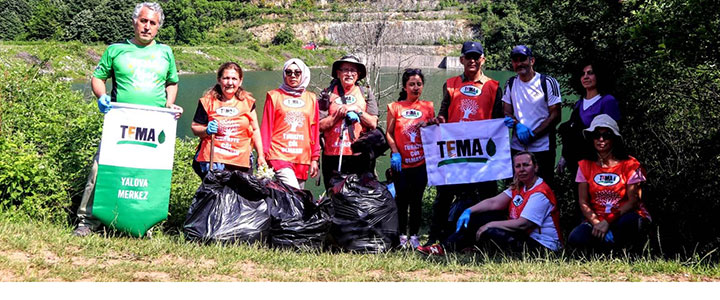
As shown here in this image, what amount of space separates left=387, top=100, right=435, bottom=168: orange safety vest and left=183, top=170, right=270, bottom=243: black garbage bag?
49.2 inches

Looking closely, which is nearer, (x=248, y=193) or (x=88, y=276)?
(x=88, y=276)

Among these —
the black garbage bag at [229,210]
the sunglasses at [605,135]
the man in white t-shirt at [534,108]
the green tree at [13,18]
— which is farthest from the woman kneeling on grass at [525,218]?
the green tree at [13,18]

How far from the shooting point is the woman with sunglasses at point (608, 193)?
5.17m

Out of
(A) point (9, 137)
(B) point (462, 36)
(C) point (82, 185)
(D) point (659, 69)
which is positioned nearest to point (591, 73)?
(D) point (659, 69)

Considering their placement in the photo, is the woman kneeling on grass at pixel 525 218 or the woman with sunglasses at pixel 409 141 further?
the woman with sunglasses at pixel 409 141

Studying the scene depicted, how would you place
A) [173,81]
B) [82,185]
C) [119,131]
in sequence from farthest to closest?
1. [82,185]
2. [173,81]
3. [119,131]

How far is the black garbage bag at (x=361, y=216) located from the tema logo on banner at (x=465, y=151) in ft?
1.59

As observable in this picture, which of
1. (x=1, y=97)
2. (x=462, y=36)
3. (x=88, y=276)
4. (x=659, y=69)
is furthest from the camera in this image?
(x=462, y=36)

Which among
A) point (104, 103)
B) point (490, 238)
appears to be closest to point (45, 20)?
point (104, 103)

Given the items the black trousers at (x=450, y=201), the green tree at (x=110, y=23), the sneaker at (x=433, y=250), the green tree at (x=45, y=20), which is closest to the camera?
the sneaker at (x=433, y=250)

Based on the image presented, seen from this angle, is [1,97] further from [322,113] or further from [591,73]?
[591,73]

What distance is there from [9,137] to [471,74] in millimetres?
4345

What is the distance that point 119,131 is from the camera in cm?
529

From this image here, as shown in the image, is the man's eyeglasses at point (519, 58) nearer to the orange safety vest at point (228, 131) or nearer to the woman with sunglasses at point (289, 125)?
the woman with sunglasses at point (289, 125)
